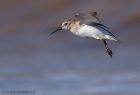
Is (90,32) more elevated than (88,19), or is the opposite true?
(88,19)

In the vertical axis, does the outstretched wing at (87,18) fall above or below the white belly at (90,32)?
above

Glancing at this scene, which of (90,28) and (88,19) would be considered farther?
(88,19)

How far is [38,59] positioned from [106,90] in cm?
187

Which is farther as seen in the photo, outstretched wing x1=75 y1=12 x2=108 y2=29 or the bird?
outstretched wing x1=75 y1=12 x2=108 y2=29

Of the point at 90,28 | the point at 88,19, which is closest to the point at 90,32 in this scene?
the point at 90,28

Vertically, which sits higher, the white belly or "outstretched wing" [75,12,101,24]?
"outstretched wing" [75,12,101,24]

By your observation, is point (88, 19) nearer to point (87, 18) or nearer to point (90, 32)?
point (87, 18)

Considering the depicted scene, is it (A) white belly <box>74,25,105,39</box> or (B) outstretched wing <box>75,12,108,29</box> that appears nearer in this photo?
(A) white belly <box>74,25,105,39</box>

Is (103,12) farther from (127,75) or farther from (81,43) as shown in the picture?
(127,75)

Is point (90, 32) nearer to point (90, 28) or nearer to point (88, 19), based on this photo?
point (90, 28)

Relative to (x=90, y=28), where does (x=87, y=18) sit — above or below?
above

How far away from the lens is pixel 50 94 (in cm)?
1252

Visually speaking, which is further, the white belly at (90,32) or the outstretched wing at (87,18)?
the outstretched wing at (87,18)

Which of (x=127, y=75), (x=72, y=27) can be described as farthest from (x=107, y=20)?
(x=72, y=27)
